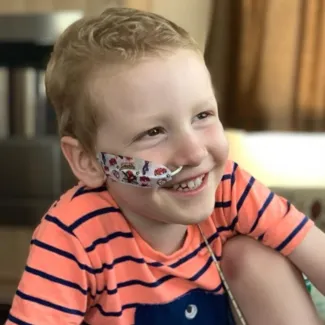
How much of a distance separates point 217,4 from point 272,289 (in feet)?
4.08

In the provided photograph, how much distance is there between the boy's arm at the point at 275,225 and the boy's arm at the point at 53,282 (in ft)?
0.85

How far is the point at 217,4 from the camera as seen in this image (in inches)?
79.0

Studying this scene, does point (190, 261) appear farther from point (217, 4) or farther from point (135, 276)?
point (217, 4)

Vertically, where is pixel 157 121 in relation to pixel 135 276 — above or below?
above

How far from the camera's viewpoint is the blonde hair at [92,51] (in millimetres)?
835

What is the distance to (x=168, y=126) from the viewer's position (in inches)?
32.8

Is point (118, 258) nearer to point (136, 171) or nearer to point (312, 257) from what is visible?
point (136, 171)

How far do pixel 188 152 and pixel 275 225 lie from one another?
24cm

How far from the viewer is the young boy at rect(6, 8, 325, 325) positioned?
83 cm

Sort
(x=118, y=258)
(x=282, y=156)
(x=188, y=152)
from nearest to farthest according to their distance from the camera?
1. (x=188, y=152)
2. (x=118, y=258)
3. (x=282, y=156)

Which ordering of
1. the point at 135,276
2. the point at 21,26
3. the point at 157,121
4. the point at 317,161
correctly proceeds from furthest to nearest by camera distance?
1. the point at 317,161
2. the point at 21,26
3. the point at 135,276
4. the point at 157,121

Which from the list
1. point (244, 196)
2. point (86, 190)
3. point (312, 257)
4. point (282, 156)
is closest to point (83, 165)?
point (86, 190)

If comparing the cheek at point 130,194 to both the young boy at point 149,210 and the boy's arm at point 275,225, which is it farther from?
the boy's arm at point 275,225

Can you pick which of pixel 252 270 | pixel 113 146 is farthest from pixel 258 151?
pixel 113 146
